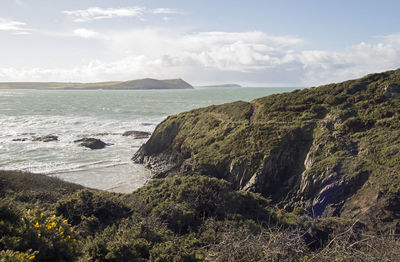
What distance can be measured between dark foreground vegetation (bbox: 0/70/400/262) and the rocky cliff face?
7 cm

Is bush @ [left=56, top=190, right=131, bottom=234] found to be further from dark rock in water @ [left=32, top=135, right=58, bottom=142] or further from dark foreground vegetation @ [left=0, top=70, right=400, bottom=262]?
dark rock in water @ [left=32, top=135, right=58, bottom=142]

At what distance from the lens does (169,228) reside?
1015cm

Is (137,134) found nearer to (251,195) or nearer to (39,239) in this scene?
(251,195)

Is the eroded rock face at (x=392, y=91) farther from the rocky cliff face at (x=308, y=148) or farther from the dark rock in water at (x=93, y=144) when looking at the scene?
the dark rock in water at (x=93, y=144)

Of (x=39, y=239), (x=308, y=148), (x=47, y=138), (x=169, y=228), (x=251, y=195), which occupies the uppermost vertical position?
(x=308, y=148)

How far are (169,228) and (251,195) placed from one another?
4251mm

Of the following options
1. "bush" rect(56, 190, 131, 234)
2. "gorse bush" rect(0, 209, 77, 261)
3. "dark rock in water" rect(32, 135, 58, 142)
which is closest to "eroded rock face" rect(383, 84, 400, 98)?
"bush" rect(56, 190, 131, 234)

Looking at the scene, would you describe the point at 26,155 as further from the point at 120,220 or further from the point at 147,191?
the point at 120,220

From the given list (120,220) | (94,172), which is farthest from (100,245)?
(94,172)

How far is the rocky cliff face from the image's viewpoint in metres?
Result: 14.3

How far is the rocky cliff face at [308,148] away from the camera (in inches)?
564

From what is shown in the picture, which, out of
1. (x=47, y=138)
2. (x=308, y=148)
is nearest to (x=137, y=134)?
(x=47, y=138)

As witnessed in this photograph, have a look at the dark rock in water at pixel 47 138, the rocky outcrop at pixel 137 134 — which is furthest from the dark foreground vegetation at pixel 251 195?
the dark rock in water at pixel 47 138

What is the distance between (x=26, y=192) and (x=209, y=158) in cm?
1143
